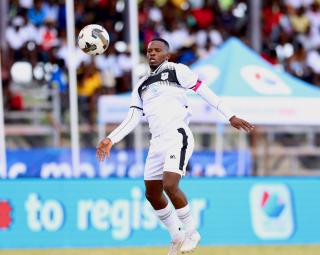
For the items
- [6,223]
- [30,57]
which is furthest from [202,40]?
[6,223]

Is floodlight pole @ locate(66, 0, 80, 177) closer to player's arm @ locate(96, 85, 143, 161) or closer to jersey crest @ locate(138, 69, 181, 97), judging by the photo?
player's arm @ locate(96, 85, 143, 161)

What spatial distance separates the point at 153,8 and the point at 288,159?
15.6ft

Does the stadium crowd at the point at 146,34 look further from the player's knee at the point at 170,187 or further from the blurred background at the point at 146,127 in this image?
the player's knee at the point at 170,187

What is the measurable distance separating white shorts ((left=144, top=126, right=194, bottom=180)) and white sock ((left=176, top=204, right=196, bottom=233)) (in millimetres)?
395

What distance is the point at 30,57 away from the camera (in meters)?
20.7

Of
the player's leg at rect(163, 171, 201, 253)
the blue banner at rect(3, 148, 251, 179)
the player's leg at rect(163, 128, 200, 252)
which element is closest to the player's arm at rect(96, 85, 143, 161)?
the player's leg at rect(163, 128, 200, 252)

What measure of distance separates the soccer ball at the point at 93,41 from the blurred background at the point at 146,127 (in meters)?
3.02

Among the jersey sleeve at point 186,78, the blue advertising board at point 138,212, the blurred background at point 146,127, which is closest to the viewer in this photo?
the jersey sleeve at point 186,78

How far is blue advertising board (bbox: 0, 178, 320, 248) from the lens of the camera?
47.0 ft

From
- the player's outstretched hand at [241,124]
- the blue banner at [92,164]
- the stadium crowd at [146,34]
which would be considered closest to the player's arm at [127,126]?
the player's outstretched hand at [241,124]

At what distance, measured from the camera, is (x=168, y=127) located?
11.4m

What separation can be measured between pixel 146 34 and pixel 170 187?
1163 cm

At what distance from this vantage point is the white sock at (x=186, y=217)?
37.0 ft

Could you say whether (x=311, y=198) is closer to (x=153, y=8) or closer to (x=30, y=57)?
(x=30, y=57)
